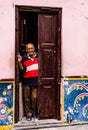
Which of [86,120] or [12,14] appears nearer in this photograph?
[12,14]

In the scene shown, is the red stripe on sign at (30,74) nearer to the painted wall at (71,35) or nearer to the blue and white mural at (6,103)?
the painted wall at (71,35)

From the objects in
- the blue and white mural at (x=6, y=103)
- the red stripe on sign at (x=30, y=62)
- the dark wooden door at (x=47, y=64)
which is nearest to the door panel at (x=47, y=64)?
the dark wooden door at (x=47, y=64)

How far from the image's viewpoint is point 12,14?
8203 mm

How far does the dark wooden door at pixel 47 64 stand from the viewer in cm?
857

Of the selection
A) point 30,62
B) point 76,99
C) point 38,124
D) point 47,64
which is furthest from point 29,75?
point 76,99

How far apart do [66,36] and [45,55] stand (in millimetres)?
627

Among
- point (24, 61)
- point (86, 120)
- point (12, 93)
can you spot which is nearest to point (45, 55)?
point (24, 61)

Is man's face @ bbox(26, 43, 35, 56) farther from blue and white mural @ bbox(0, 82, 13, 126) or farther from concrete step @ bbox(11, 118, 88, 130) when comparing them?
concrete step @ bbox(11, 118, 88, 130)

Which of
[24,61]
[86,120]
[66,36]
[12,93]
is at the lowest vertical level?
[86,120]

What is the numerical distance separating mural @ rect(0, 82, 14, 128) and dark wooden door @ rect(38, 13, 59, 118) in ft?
2.39

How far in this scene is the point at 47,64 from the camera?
8672 mm

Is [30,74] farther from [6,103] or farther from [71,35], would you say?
[71,35]

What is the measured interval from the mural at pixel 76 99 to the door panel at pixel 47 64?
0.98 ft

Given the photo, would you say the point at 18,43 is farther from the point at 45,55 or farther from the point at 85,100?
the point at 85,100
